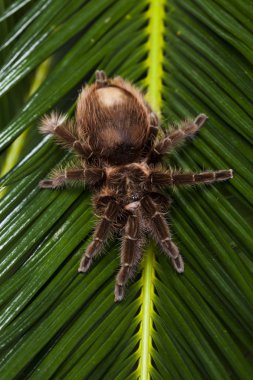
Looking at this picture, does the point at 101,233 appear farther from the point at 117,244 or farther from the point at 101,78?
the point at 101,78

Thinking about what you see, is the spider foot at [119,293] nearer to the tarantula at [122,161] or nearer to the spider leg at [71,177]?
the tarantula at [122,161]

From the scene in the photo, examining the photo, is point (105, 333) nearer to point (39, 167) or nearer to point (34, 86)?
point (39, 167)

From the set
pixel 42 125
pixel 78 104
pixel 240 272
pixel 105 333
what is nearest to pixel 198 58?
pixel 78 104

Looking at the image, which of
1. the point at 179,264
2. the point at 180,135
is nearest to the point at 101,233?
A: the point at 179,264

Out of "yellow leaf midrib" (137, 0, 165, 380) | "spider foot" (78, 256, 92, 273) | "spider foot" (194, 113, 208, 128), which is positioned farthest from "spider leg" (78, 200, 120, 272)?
"spider foot" (194, 113, 208, 128)

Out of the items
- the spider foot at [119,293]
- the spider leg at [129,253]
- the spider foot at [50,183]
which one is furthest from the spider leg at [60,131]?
the spider foot at [119,293]
